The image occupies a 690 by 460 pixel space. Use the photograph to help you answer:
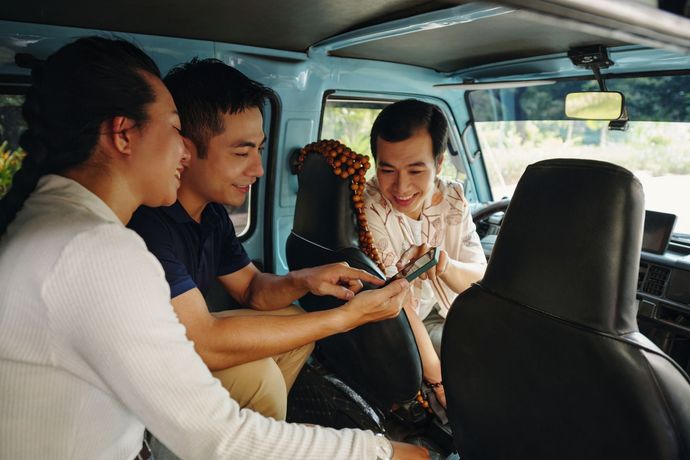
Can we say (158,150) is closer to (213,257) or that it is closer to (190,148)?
(190,148)

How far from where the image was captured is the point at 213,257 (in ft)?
6.83

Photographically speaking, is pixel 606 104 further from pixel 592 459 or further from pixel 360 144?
pixel 592 459

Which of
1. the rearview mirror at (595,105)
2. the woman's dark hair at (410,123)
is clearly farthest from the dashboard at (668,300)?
the woman's dark hair at (410,123)

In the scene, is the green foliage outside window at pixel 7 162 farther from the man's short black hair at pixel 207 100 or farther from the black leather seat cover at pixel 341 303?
the black leather seat cover at pixel 341 303

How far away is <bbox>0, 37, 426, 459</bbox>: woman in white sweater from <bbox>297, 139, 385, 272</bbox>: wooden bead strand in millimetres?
865

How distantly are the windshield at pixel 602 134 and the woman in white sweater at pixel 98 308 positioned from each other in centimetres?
183

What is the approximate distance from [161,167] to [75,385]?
0.55m

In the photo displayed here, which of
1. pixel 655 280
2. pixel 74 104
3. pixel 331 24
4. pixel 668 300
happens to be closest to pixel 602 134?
pixel 655 280

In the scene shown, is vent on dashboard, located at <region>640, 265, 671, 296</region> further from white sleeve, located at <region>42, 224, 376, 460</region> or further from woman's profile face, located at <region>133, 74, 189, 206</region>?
woman's profile face, located at <region>133, 74, 189, 206</region>

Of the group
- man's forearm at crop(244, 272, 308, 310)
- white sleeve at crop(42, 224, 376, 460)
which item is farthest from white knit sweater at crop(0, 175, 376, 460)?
man's forearm at crop(244, 272, 308, 310)

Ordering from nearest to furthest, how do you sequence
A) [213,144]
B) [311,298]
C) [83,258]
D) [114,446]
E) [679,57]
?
[83,258] → [114,446] → [213,144] → [311,298] → [679,57]

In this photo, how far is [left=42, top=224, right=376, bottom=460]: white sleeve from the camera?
923 mm

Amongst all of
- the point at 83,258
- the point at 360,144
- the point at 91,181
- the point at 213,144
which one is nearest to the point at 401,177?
the point at 213,144

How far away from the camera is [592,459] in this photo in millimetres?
1161
